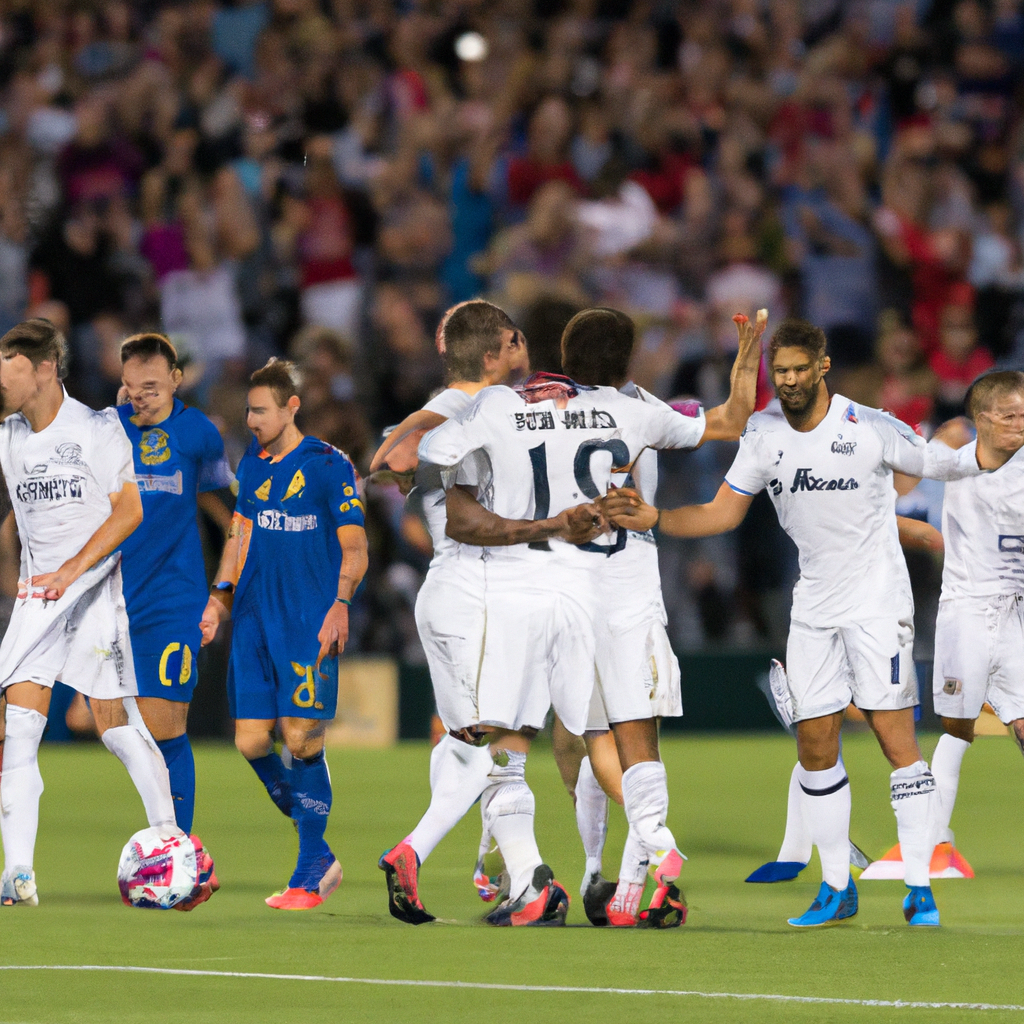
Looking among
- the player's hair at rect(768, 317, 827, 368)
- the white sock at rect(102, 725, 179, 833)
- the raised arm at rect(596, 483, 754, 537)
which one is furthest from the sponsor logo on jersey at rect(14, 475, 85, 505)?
the player's hair at rect(768, 317, 827, 368)

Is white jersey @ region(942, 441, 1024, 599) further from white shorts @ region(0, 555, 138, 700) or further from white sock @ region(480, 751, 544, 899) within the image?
white shorts @ region(0, 555, 138, 700)

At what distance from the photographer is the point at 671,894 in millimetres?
6750

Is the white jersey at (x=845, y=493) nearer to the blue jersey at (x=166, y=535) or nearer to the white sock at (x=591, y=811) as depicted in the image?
the white sock at (x=591, y=811)

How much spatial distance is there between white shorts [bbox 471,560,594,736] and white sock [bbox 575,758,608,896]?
2.29ft

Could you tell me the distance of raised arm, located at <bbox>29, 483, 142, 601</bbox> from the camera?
24.6ft

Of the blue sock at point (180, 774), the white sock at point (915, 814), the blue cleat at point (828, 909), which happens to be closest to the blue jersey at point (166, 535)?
the blue sock at point (180, 774)

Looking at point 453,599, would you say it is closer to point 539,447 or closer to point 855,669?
point 539,447

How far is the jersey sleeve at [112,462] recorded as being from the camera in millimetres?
7723

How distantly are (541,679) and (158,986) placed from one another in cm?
172

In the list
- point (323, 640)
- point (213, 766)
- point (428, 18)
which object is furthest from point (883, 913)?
point (428, 18)

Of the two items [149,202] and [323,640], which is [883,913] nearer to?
[323,640]

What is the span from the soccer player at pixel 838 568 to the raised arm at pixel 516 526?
19.7 inches

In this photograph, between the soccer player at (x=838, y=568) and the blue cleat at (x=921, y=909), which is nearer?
the blue cleat at (x=921, y=909)

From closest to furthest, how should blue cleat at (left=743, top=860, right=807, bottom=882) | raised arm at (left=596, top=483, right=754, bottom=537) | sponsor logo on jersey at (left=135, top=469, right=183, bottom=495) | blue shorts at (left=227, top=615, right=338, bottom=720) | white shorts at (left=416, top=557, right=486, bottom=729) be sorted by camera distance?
white shorts at (left=416, top=557, right=486, bottom=729) → raised arm at (left=596, top=483, right=754, bottom=537) → blue shorts at (left=227, top=615, right=338, bottom=720) → sponsor logo on jersey at (left=135, top=469, right=183, bottom=495) → blue cleat at (left=743, top=860, right=807, bottom=882)
